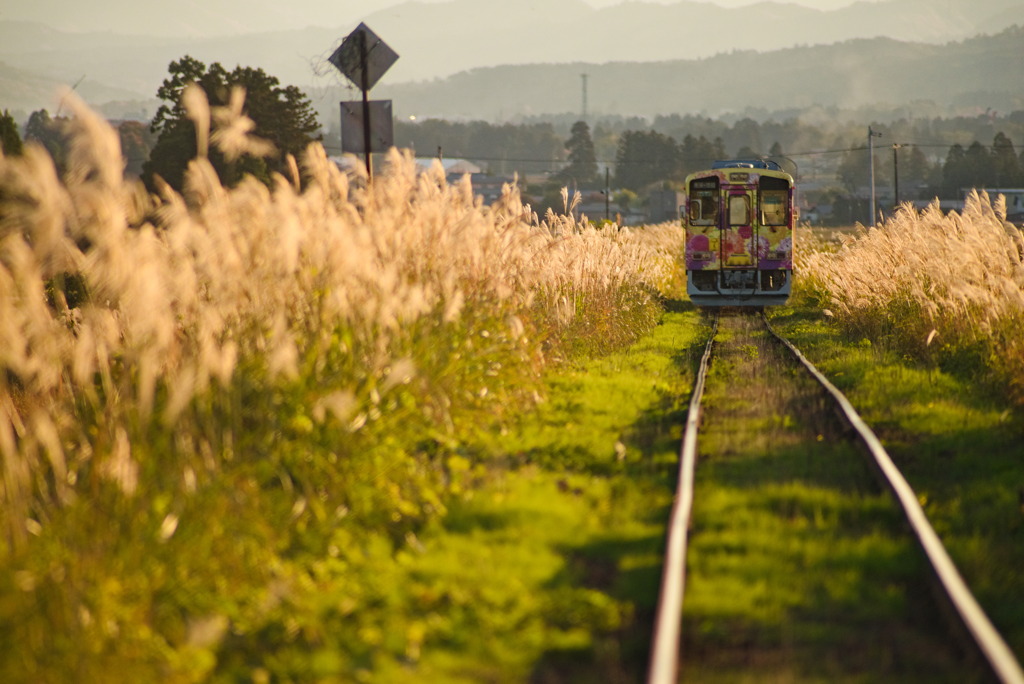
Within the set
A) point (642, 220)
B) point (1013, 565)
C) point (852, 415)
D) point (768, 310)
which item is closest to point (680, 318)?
point (768, 310)

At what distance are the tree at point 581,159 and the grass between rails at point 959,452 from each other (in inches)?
5617

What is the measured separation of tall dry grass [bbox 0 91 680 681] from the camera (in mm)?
3977

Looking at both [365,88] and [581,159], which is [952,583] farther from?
[581,159]

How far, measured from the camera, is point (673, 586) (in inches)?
164

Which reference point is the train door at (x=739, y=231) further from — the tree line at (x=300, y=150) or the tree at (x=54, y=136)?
the tree at (x=54, y=136)

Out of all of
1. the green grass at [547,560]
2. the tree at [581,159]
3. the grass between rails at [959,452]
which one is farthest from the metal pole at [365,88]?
the tree at [581,159]

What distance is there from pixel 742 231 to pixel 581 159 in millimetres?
143223

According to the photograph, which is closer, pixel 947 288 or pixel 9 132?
pixel 947 288

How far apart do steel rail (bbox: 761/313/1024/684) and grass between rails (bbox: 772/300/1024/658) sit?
0.37 ft

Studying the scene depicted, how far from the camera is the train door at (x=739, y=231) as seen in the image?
21844 mm

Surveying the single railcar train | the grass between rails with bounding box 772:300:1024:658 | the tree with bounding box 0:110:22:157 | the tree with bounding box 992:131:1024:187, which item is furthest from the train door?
the tree with bounding box 992:131:1024:187

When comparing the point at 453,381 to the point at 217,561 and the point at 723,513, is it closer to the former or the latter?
the point at 723,513

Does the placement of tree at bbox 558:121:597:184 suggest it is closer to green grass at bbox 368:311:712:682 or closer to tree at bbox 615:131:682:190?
tree at bbox 615:131:682:190

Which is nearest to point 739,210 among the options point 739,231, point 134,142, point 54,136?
point 739,231
